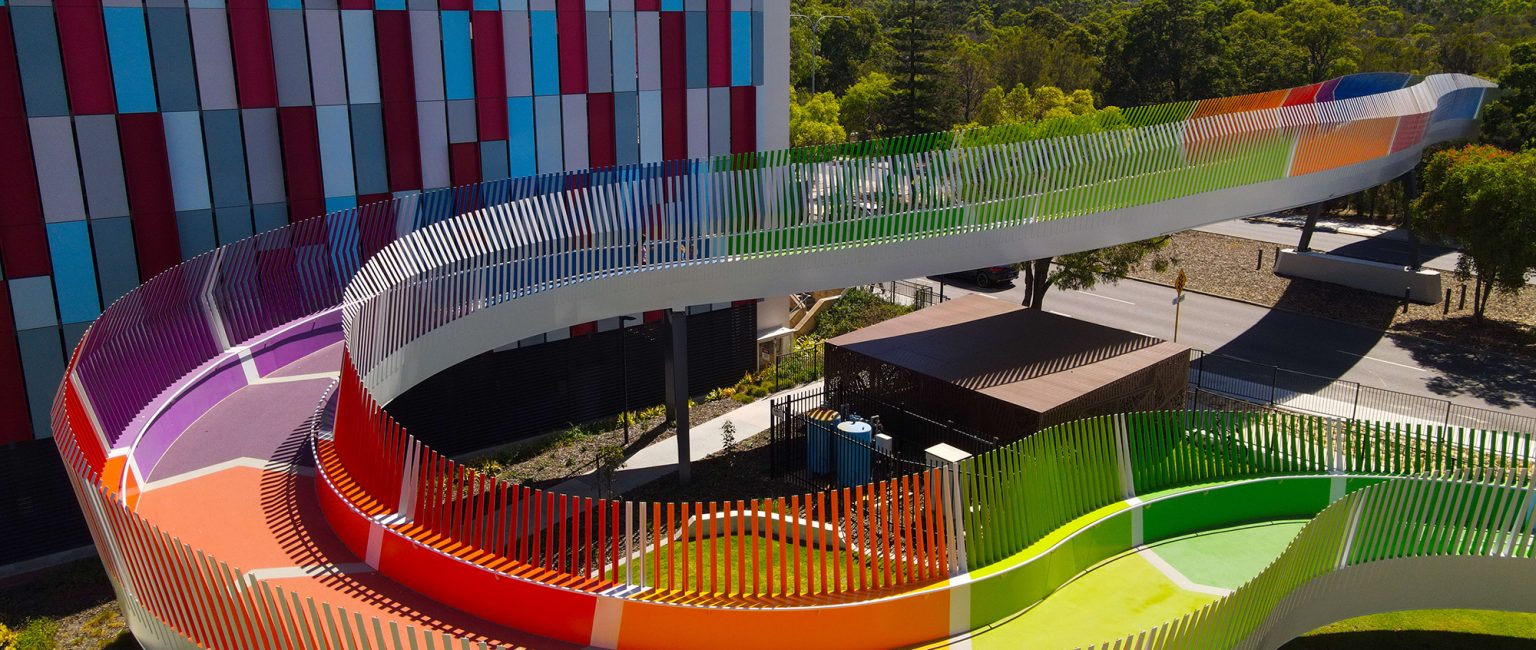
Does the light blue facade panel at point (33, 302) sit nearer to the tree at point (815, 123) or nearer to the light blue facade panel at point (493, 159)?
the light blue facade panel at point (493, 159)

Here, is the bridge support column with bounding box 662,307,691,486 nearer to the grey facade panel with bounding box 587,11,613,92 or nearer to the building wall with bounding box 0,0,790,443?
the building wall with bounding box 0,0,790,443

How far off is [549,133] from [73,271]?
362 inches

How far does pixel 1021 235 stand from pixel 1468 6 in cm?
8072

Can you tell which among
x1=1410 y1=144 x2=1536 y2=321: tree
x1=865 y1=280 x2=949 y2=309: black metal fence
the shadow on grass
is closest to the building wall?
x1=865 y1=280 x2=949 y2=309: black metal fence

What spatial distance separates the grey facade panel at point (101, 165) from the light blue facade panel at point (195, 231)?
981 mm

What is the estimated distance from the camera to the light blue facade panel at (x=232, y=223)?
66.3ft

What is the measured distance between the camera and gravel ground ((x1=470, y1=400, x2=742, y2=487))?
22.1 m

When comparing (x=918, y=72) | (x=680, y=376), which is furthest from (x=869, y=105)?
(x=680, y=376)

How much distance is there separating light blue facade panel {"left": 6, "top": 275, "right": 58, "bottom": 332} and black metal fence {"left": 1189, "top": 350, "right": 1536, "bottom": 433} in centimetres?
2101

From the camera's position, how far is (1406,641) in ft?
49.5

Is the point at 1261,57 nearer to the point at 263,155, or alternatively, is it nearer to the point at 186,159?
the point at 263,155

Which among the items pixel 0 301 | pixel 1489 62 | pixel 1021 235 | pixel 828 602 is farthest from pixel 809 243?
pixel 1489 62

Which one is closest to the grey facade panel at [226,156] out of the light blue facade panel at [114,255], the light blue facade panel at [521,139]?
the light blue facade panel at [114,255]

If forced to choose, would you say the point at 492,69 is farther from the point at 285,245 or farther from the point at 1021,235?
the point at 1021,235
